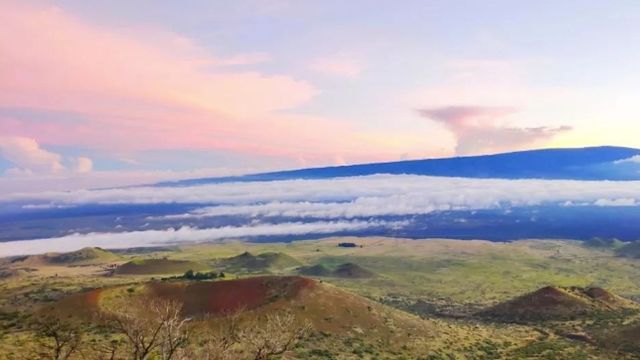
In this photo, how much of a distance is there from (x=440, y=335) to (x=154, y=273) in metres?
111

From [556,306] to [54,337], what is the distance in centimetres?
9322

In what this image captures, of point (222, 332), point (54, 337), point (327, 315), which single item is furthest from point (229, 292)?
point (54, 337)

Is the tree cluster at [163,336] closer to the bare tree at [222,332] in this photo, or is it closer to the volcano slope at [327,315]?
the bare tree at [222,332]

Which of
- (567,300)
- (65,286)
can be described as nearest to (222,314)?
(65,286)

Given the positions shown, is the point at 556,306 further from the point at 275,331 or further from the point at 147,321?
the point at 147,321

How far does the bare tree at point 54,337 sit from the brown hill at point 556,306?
81360 mm

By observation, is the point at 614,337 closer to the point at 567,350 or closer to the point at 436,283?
the point at 567,350

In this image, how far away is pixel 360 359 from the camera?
248 ft

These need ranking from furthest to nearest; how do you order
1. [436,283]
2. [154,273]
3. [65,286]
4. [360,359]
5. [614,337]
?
[436,283], [154,273], [65,286], [614,337], [360,359]

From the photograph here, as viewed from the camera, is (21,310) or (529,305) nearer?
(21,310)

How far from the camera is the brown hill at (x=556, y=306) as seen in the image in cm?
11603

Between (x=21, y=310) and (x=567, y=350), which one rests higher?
(x=21, y=310)

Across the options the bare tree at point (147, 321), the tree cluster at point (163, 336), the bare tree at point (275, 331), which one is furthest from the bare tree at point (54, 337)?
the bare tree at point (275, 331)

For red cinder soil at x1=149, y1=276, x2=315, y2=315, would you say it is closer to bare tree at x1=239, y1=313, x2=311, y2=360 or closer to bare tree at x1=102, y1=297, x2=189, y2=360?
bare tree at x1=102, y1=297, x2=189, y2=360
